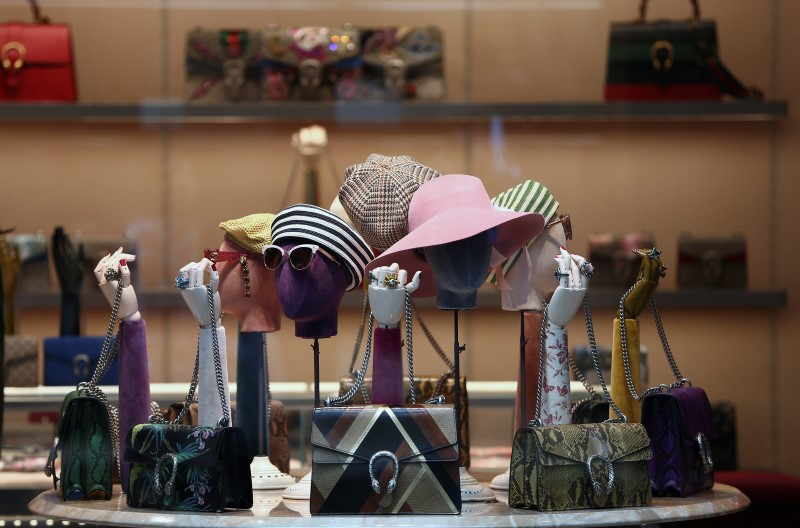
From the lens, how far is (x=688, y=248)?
5.03 m

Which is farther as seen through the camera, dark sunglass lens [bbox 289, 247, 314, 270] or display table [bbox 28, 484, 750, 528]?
dark sunglass lens [bbox 289, 247, 314, 270]

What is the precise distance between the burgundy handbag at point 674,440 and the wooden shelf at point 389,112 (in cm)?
231

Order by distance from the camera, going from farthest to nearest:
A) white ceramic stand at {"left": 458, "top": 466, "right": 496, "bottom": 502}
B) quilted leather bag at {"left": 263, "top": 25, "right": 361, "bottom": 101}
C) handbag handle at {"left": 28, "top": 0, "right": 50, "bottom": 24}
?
handbag handle at {"left": 28, "top": 0, "right": 50, "bottom": 24} < quilted leather bag at {"left": 263, "top": 25, "right": 361, "bottom": 101} < white ceramic stand at {"left": 458, "top": 466, "right": 496, "bottom": 502}

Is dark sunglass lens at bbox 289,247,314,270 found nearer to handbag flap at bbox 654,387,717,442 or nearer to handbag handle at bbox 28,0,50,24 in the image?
handbag flap at bbox 654,387,717,442

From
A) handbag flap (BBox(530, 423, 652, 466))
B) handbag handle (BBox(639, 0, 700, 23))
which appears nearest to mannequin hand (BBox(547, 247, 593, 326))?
handbag flap (BBox(530, 423, 652, 466))

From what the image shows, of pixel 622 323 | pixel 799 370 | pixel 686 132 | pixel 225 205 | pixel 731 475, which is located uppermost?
pixel 686 132

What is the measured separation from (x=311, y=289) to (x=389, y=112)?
2482mm

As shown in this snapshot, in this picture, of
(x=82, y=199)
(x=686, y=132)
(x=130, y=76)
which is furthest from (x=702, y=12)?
(x=82, y=199)

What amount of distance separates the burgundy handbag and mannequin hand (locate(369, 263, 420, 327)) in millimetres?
617

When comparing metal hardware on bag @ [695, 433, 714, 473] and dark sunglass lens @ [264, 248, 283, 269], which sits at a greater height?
dark sunglass lens @ [264, 248, 283, 269]

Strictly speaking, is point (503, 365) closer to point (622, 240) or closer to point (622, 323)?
point (622, 240)

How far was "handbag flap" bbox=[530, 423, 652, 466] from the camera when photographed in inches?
99.4

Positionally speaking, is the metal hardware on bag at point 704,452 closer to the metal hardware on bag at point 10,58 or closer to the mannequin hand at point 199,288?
the mannequin hand at point 199,288

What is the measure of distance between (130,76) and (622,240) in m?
2.25
